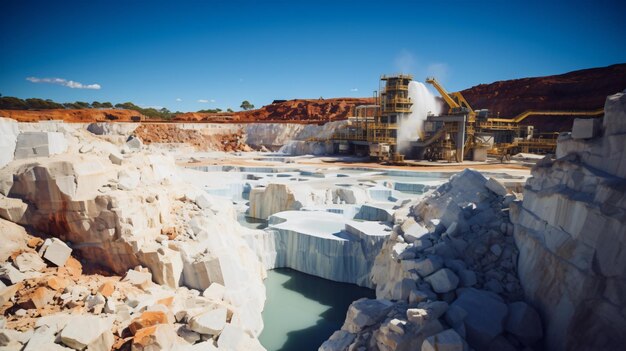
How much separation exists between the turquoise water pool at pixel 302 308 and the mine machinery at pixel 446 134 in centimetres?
2122

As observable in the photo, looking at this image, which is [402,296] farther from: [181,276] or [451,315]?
[181,276]

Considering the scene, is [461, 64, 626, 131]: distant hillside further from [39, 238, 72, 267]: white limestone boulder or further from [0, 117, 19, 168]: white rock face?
[0, 117, 19, 168]: white rock face

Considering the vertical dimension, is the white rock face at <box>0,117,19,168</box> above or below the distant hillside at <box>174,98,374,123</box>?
below

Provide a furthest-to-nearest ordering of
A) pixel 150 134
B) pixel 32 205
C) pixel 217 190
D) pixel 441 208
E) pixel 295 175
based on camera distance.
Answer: pixel 150 134
pixel 295 175
pixel 217 190
pixel 441 208
pixel 32 205

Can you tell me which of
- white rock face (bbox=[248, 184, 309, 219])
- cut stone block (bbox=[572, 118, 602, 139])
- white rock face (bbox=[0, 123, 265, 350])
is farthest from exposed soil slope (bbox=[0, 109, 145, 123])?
cut stone block (bbox=[572, 118, 602, 139])

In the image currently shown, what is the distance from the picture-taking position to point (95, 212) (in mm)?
6773

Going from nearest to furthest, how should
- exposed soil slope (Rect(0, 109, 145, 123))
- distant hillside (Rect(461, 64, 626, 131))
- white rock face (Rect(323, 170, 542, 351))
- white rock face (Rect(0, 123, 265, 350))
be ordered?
white rock face (Rect(323, 170, 542, 351)), white rock face (Rect(0, 123, 265, 350)), distant hillside (Rect(461, 64, 626, 131)), exposed soil slope (Rect(0, 109, 145, 123))

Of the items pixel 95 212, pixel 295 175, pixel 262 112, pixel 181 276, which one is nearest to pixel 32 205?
pixel 95 212

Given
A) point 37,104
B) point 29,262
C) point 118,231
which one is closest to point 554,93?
point 118,231

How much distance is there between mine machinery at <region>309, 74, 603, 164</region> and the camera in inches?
1207

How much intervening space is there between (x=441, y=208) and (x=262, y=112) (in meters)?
59.6

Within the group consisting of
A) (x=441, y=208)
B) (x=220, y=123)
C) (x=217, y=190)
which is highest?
(x=220, y=123)

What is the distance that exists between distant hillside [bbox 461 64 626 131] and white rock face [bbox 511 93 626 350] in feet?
144

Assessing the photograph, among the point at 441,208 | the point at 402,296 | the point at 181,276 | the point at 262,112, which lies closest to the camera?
the point at 402,296
